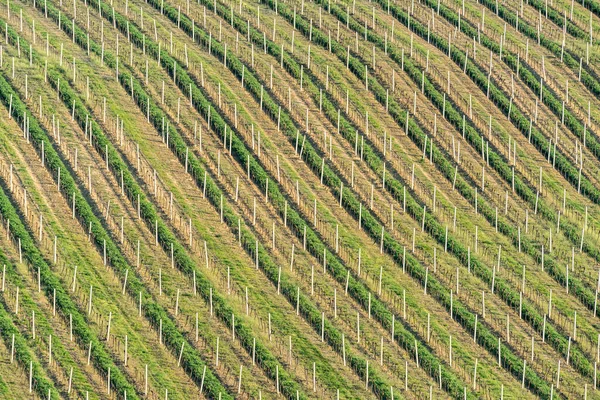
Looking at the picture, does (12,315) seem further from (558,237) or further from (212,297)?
(558,237)

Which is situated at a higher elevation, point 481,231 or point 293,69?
point 293,69

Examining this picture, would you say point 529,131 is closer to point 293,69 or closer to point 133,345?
point 293,69

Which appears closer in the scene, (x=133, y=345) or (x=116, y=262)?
(x=133, y=345)

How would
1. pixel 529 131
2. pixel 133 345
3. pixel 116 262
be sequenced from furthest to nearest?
pixel 529 131 → pixel 116 262 → pixel 133 345

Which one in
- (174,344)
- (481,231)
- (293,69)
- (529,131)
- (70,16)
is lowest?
(174,344)

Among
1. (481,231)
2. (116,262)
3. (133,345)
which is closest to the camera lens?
(133,345)

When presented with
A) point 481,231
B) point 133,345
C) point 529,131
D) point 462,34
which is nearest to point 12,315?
point 133,345
